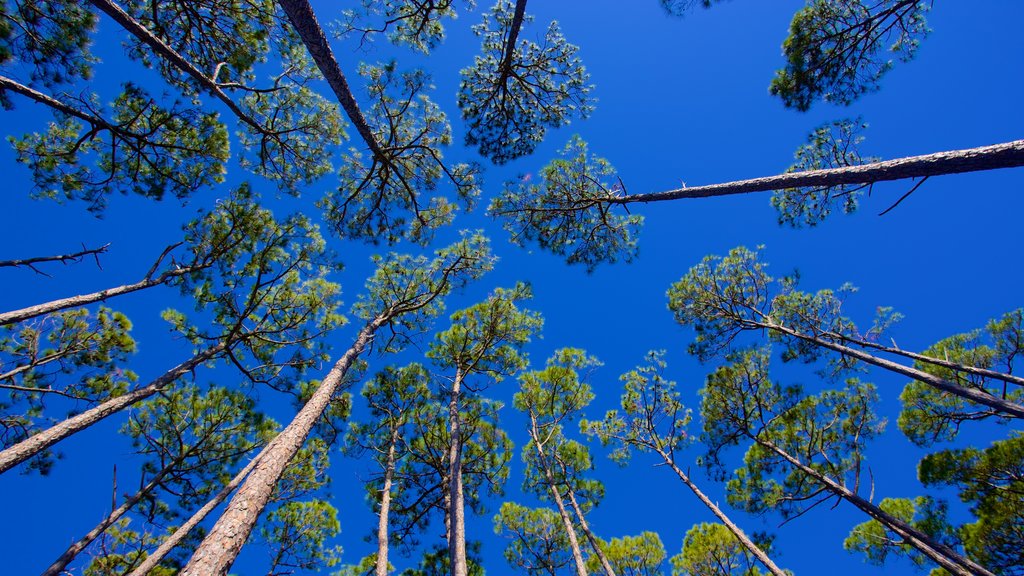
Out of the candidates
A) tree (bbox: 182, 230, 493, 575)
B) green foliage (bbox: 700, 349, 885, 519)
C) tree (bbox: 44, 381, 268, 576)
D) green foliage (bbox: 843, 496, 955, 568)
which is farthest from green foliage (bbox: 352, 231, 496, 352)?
green foliage (bbox: 843, 496, 955, 568)

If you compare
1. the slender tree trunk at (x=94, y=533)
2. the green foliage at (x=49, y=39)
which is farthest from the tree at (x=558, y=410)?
the green foliage at (x=49, y=39)

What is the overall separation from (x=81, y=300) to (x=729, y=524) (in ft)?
42.2

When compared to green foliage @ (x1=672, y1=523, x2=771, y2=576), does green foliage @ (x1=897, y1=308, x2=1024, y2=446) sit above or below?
above

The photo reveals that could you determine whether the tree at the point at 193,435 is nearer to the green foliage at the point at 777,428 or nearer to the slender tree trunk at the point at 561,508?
the slender tree trunk at the point at 561,508

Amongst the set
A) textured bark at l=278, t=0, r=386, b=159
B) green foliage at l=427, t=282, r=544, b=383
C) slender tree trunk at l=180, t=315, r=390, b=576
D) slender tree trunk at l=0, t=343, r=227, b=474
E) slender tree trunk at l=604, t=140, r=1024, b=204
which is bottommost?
slender tree trunk at l=180, t=315, r=390, b=576

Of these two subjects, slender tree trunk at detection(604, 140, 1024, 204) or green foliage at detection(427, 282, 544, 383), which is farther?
green foliage at detection(427, 282, 544, 383)

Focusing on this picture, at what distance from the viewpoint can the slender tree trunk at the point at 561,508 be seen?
23.7 ft

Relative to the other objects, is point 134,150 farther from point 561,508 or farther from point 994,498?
point 994,498

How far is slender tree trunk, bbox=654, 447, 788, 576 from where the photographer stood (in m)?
7.00

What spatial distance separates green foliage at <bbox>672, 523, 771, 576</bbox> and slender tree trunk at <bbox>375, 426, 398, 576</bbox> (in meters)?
7.50

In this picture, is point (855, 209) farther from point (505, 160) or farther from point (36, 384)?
point (36, 384)

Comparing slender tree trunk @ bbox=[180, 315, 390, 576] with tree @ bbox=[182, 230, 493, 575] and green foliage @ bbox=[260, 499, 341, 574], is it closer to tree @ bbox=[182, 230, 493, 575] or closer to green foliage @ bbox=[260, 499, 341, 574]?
tree @ bbox=[182, 230, 493, 575]

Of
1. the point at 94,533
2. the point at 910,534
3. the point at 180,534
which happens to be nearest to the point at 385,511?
the point at 180,534

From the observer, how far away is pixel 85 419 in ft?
18.3
